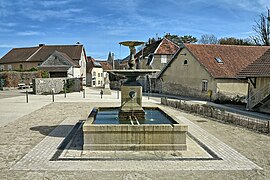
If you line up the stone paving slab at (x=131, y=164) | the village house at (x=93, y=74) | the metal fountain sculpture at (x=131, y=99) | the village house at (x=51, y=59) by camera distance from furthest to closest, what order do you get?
1. the village house at (x=93, y=74)
2. the village house at (x=51, y=59)
3. the metal fountain sculpture at (x=131, y=99)
4. the stone paving slab at (x=131, y=164)

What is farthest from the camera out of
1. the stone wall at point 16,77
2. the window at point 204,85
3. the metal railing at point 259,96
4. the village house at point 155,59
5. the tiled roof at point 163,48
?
the tiled roof at point 163,48

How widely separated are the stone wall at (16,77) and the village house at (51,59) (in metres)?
5.71

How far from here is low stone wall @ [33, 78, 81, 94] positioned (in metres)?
27.5

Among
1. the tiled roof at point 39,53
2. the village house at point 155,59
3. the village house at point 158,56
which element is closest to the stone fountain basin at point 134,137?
the village house at point 155,59

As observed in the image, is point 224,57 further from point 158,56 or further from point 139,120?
point 139,120

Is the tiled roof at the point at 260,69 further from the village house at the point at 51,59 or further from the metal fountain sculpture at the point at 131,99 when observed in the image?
the village house at the point at 51,59

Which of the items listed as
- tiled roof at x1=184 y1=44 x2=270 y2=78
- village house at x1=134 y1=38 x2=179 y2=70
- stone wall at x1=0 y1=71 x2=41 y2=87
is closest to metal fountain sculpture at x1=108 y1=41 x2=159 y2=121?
tiled roof at x1=184 y1=44 x2=270 y2=78

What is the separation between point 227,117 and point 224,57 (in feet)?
49.9

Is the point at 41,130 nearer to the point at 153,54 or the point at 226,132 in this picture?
the point at 226,132

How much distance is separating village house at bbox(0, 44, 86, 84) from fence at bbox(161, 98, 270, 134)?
27.9 meters

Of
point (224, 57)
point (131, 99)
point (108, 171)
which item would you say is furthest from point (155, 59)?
point (108, 171)

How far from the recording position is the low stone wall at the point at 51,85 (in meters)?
27.5

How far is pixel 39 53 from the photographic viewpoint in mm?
51062

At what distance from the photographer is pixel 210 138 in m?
9.09
